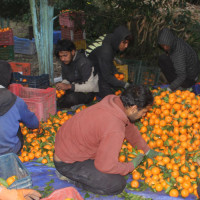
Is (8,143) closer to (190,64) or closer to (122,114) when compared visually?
(122,114)

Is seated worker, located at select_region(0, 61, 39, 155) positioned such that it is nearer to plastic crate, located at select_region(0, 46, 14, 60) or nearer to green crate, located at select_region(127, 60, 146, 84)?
green crate, located at select_region(127, 60, 146, 84)

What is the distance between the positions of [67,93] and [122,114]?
10.6 feet

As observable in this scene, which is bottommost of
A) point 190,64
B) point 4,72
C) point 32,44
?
point 32,44

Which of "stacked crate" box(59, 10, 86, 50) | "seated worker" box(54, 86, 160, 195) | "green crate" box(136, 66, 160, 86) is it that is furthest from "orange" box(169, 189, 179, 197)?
"stacked crate" box(59, 10, 86, 50)

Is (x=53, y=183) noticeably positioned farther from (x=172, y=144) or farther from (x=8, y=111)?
(x=172, y=144)

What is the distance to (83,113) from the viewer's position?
2.72m

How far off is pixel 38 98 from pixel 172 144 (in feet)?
7.80

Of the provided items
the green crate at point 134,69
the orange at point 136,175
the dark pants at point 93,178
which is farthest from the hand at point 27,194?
the green crate at point 134,69

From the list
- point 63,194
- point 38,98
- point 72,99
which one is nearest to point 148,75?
point 72,99

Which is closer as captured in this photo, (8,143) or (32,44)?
(8,143)

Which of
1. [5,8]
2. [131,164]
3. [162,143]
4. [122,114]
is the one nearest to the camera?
[122,114]

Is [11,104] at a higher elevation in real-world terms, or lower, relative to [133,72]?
higher

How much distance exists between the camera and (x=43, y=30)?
5965 millimetres

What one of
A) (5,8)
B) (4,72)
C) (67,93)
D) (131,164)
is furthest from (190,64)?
(5,8)
